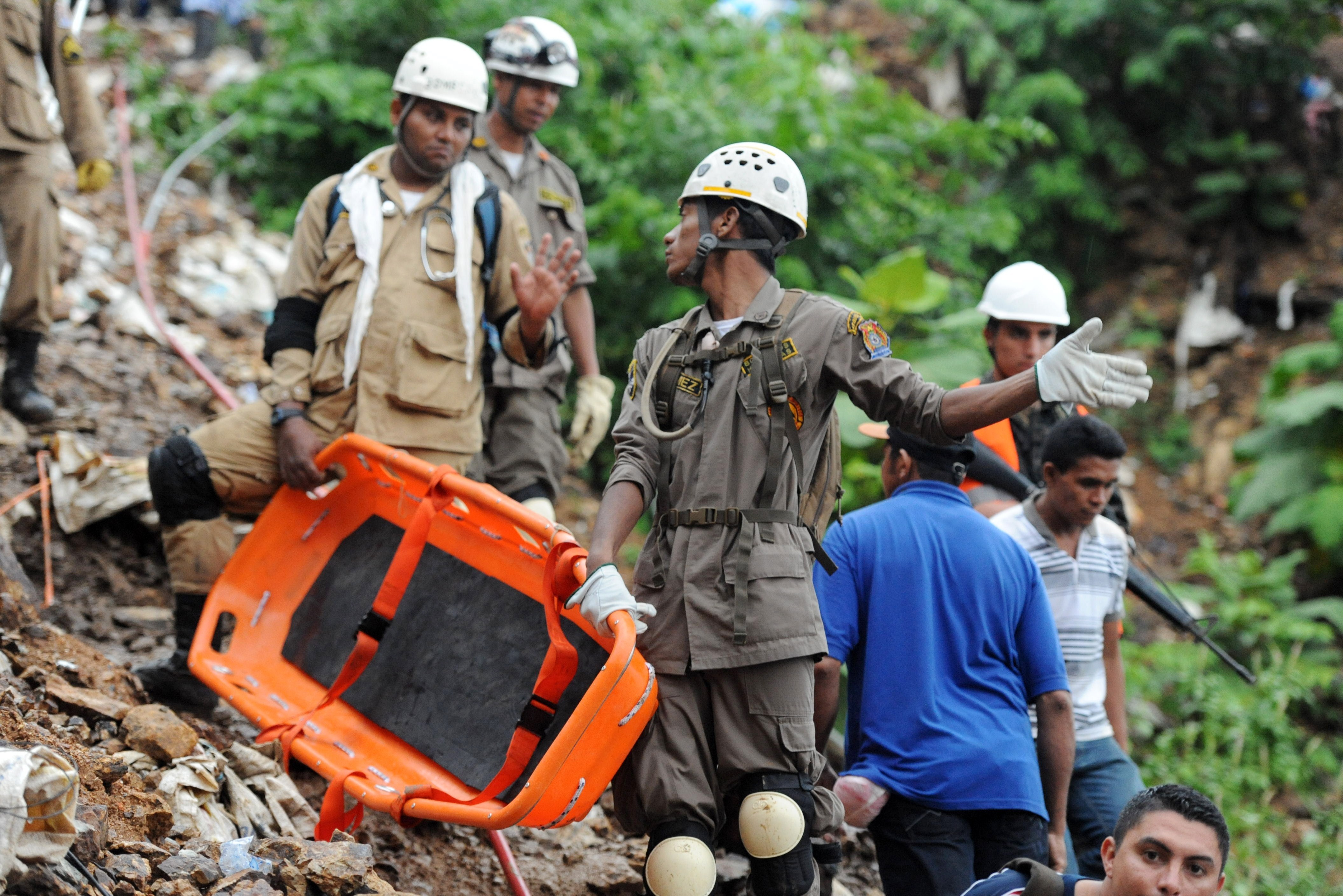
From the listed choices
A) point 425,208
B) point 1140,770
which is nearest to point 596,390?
point 425,208

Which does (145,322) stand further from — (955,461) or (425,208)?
(955,461)

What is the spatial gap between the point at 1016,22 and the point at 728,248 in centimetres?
1158

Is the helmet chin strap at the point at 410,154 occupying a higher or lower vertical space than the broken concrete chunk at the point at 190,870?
higher

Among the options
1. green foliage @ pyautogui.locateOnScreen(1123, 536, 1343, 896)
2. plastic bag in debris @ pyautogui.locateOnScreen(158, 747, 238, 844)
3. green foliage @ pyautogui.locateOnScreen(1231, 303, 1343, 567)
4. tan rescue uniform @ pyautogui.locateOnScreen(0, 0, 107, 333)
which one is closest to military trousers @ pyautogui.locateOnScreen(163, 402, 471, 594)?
plastic bag in debris @ pyautogui.locateOnScreen(158, 747, 238, 844)

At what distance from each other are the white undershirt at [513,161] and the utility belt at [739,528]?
259 centimetres

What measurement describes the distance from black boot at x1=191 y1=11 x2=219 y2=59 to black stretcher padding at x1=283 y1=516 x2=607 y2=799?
1055cm

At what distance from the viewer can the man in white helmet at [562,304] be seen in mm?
4961

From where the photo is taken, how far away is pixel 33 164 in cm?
532

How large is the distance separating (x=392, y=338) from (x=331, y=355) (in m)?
0.23

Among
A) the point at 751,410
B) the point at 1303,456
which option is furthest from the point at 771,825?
the point at 1303,456

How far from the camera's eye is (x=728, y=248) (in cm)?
325

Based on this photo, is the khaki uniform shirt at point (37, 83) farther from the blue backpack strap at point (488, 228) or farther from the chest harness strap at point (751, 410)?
the chest harness strap at point (751, 410)

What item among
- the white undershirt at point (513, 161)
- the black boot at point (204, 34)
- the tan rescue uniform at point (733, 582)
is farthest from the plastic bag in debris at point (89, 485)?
the black boot at point (204, 34)

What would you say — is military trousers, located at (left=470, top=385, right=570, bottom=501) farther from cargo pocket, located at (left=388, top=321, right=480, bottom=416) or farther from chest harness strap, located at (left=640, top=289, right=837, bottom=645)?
chest harness strap, located at (left=640, top=289, right=837, bottom=645)
